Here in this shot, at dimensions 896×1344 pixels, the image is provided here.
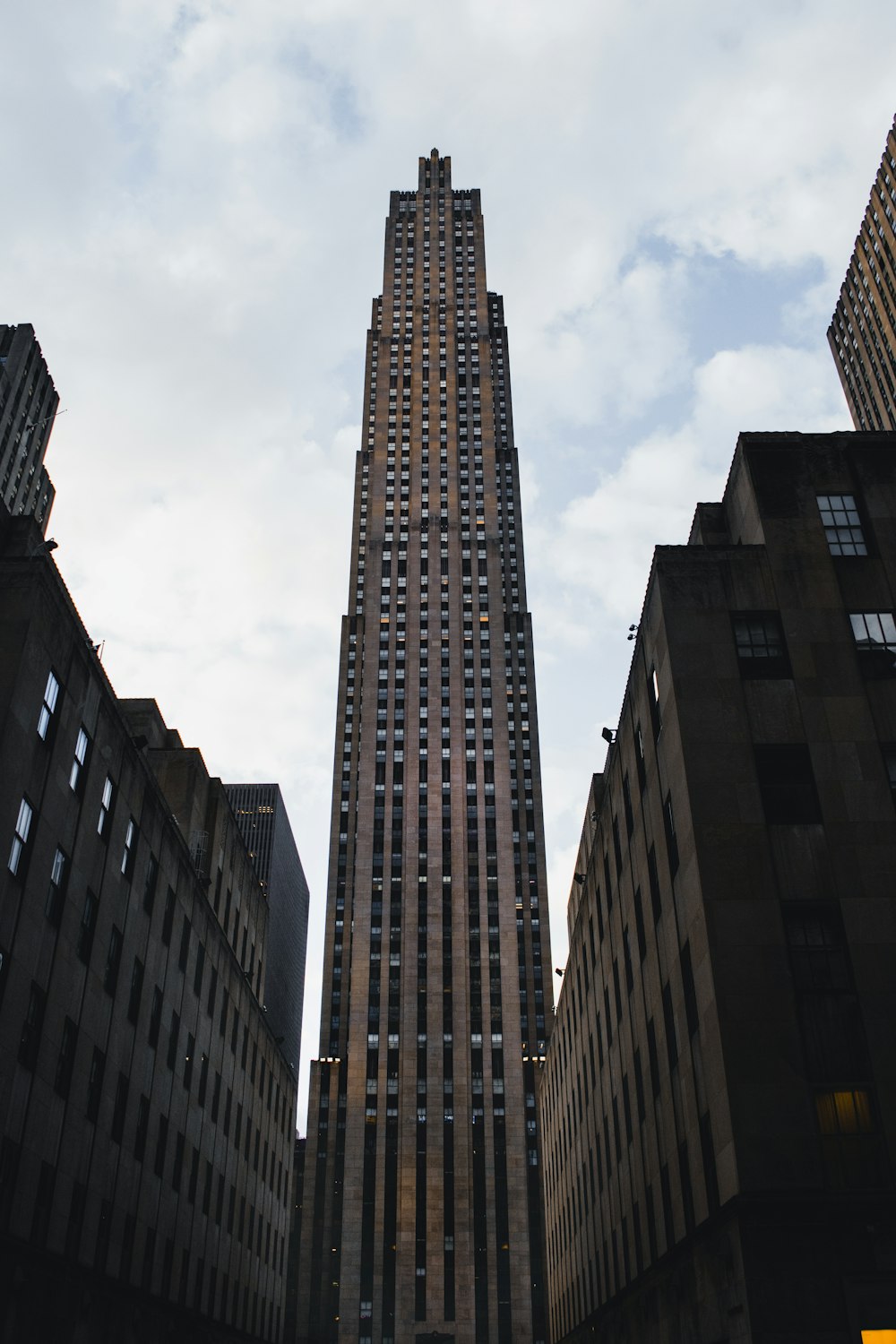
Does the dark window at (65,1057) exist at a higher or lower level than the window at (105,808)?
lower

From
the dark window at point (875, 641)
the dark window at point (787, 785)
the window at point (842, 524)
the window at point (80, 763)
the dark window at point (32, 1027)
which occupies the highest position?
the window at point (842, 524)

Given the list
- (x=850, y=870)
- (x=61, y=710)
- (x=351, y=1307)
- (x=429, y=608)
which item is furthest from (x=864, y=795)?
(x=429, y=608)

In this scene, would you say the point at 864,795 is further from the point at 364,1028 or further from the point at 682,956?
the point at 364,1028

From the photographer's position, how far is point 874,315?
131 m

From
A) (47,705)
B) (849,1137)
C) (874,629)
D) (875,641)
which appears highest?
(874,629)

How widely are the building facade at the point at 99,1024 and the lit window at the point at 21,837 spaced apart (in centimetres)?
8

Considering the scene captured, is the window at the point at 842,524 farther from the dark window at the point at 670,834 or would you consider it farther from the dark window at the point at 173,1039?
the dark window at the point at 173,1039

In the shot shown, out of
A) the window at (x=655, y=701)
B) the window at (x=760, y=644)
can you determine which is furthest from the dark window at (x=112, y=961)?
the window at (x=760, y=644)

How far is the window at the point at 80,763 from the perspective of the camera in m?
35.5

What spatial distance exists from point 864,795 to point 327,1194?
99100 millimetres

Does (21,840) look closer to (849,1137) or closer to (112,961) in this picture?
(112,961)

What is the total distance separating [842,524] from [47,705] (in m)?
28.9

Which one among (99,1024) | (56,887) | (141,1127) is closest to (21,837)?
(56,887)

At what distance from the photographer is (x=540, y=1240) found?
359 feet
